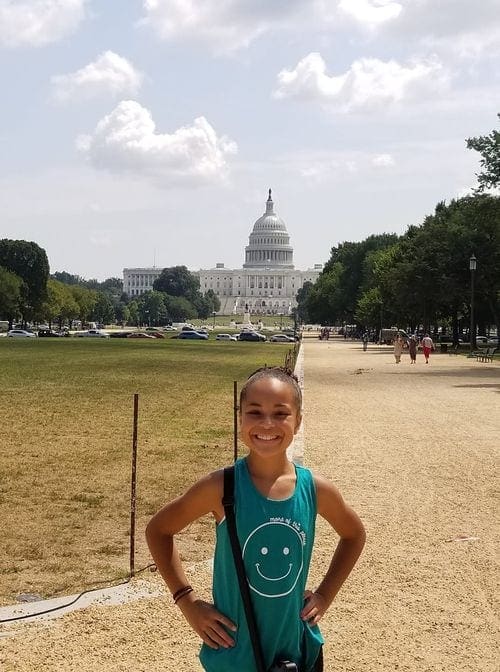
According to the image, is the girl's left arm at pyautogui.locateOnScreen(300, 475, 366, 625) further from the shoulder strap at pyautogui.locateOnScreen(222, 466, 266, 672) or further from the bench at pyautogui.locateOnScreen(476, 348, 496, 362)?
the bench at pyautogui.locateOnScreen(476, 348, 496, 362)

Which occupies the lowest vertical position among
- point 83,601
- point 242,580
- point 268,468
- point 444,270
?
point 83,601

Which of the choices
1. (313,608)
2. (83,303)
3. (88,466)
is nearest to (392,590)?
(313,608)

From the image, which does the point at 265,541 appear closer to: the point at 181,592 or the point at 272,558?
the point at 272,558


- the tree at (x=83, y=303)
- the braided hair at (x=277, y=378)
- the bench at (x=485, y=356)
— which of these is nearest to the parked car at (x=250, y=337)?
the tree at (x=83, y=303)

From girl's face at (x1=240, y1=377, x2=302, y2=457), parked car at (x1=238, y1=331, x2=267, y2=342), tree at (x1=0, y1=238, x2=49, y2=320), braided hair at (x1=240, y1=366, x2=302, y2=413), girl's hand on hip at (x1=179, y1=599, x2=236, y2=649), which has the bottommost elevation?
parked car at (x1=238, y1=331, x2=267, y2=342)

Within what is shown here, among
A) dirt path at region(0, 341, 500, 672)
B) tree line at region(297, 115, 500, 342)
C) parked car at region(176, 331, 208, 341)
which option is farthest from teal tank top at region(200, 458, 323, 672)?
parked car at region(176, 331, 208, 341)

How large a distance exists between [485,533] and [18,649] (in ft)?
18.2

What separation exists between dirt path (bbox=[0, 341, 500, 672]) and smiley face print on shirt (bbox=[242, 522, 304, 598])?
9.34ft

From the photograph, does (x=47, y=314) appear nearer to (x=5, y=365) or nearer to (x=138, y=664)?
(x=5, y=365)

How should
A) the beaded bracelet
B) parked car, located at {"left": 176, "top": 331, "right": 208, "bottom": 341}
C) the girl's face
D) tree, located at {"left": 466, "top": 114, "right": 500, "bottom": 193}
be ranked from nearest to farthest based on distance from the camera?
→ the girl's face, the beaded bracelet, tree, located at {"left": 466, "top": 114, "right": 500, "bottom": 193}, parked car, located at {"left": 176, "top": 331, "right": 208, "bottom": 341}

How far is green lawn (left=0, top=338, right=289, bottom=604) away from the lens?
898 centimetres

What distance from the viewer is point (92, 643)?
6668 mm

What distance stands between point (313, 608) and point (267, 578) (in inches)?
10.3

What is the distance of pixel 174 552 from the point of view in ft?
12.8
